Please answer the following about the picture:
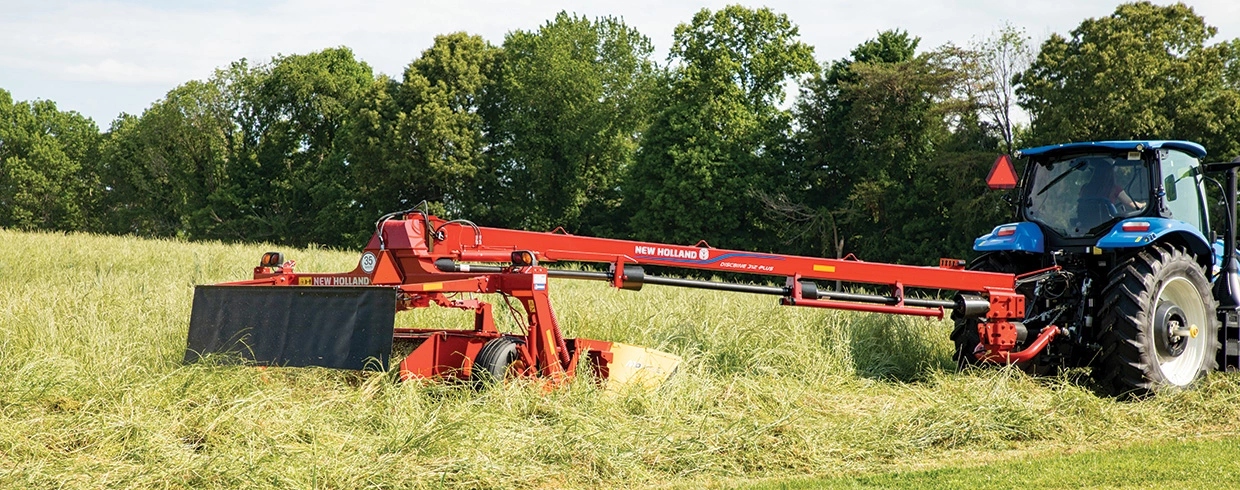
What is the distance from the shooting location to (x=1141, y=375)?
7301mm

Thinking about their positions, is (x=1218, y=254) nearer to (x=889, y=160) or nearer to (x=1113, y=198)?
(x=1113, y=198)

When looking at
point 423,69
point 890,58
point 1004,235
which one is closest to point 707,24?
point 890,58

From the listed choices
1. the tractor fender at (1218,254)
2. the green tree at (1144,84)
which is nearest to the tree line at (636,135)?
the green tree at (1144,84)

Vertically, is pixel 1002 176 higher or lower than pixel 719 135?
lower

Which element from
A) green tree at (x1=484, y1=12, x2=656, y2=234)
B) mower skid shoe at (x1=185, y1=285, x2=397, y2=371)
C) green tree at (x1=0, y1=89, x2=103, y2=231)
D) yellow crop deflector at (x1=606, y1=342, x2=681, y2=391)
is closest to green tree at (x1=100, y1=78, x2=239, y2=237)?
green tree at (x1=0, y1=89, x2=103, y2=231)

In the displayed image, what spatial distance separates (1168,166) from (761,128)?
89.8ft

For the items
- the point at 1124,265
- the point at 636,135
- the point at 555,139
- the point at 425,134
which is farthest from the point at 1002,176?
the point at 636,135

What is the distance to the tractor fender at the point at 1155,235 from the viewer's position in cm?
752

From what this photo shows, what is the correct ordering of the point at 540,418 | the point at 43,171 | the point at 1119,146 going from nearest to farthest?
the point at 540,418
the point at 1119,146
the point at 43,171

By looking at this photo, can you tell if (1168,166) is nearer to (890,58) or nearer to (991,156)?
(991,156)

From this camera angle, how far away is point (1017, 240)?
814 cm

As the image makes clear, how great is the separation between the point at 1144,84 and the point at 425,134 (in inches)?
931

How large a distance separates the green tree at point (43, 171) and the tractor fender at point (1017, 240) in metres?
49.7

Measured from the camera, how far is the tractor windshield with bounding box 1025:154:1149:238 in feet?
26.1
